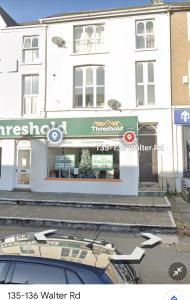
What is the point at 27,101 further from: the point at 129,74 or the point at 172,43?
the point at 172,43

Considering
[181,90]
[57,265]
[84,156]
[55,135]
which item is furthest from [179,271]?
[181,90]

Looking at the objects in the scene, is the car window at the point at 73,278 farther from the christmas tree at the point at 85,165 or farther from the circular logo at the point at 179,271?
the christmas tree at the point at 85,165

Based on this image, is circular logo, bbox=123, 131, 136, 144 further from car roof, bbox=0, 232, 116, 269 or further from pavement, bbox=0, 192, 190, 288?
car roof, bbox=0, 232, 116, 269

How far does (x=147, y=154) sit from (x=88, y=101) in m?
4.30

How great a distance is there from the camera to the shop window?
15.5 meters

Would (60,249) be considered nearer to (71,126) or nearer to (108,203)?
(108,203)

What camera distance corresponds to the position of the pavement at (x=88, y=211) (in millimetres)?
9727

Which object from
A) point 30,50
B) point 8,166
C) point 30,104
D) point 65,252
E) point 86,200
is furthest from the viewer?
point 30,50

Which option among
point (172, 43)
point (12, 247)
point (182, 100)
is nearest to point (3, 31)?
point (172, 43)

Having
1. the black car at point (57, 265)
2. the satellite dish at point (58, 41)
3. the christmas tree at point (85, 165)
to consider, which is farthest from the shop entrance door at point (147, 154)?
the black car at point (57, 265)

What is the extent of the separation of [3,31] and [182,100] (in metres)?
10.8

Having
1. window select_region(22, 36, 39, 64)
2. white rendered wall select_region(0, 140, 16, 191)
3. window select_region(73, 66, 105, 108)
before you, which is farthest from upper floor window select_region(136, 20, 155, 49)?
white rendered wall select_region(0, 140, 16, 191)

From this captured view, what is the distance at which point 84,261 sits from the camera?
302 centimetres

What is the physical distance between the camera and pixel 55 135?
15.8 m
